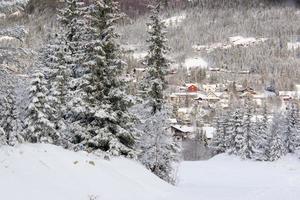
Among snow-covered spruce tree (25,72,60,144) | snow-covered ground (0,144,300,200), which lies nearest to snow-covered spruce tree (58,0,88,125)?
snow-covered spruce tree (25,72,60,144)

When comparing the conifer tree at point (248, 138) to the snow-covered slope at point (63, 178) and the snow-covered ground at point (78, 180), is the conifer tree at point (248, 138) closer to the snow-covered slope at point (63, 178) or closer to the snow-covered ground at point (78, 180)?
the snow-covered ground at point (78, 180)

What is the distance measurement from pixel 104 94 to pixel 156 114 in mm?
3541

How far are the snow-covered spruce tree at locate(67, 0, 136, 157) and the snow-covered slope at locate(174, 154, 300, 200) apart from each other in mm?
3943

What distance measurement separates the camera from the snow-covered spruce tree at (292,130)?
216 feet

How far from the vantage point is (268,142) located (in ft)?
213

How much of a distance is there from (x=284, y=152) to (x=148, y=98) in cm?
3826

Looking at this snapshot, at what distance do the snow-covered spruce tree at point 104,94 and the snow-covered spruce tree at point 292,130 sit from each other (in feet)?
143

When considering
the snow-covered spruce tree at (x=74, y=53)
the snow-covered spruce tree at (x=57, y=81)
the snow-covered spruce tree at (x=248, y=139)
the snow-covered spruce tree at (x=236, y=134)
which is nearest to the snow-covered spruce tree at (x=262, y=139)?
the snow-covered spruce tree at (x=248, y=139)

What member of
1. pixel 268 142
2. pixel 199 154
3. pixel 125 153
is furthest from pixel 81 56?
pixel 199 154

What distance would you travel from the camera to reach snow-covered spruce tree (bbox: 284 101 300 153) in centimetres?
6575

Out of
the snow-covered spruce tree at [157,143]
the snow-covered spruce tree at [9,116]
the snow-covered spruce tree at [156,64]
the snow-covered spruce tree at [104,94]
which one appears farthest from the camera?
the snow-covered spruce tree at [156,64]

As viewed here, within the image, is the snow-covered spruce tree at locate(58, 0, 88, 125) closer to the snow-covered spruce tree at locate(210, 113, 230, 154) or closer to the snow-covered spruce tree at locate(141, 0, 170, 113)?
the snow-covered spruce tree at locate(141, 0, 170, 113)

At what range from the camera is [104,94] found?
25531 mm

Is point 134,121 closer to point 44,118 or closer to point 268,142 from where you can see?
point 44,118
